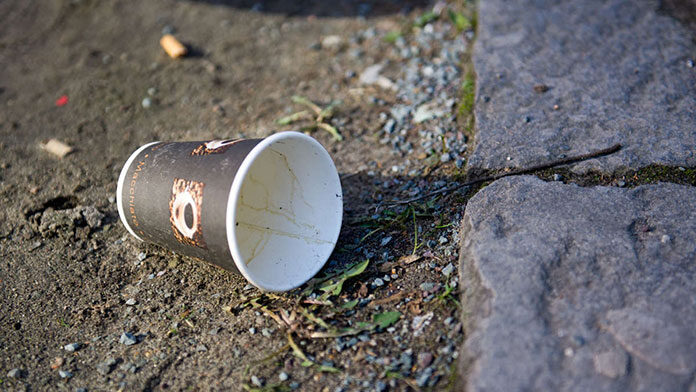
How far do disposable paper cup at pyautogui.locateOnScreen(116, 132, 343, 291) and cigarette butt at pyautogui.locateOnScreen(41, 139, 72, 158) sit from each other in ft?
3.59

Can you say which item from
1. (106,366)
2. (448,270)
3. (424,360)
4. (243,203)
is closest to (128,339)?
(106,366)

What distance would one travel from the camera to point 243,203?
277cm

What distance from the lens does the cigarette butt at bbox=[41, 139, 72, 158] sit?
11.2 ft

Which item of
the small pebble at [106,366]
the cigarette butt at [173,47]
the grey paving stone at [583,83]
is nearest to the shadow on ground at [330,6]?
the cigarette butt at [173,47]

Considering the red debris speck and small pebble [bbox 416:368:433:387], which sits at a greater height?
small pebble [bbox 416:368:433:387]

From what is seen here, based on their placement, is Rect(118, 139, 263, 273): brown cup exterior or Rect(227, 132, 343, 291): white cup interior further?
Rect(227, 132, 343, 291): white cup interior

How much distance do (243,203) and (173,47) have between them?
1928mm

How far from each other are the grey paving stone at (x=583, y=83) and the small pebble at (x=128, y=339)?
5.51 ft

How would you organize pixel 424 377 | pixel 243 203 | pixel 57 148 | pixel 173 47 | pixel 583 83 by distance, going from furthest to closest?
pixel 173 47, pixel 57 148, pixel 583 83, pixel 243 203, pixel 424 377

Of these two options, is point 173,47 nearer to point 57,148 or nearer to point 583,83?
point 57,148

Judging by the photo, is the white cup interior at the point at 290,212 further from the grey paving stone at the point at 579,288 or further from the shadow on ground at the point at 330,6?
the shadow on ground at the point at 330,6

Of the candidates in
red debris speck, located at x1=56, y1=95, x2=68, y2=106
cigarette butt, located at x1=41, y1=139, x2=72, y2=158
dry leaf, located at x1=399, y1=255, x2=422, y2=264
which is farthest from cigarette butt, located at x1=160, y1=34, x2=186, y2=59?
dry leaf, located at x1=399, y1=255, x2=422, y2=264

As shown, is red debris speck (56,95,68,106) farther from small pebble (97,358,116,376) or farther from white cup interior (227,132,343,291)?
small pebble (97,358,116,376)

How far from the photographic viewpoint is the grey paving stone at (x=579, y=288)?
176 centimetres
